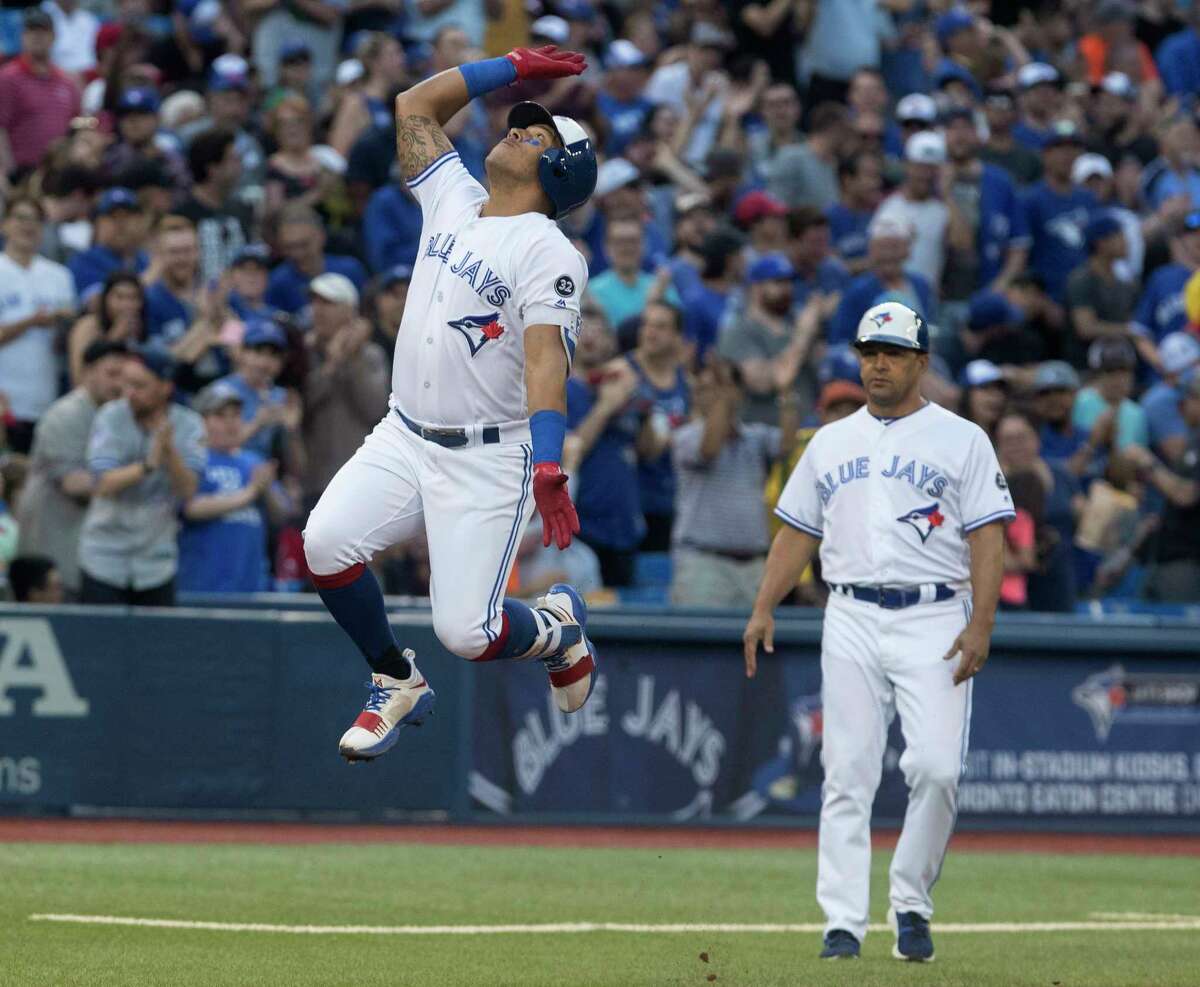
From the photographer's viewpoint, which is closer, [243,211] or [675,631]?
[675,631]

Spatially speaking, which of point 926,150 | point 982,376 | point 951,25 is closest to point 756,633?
point 982,376

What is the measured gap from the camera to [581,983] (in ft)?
25.5

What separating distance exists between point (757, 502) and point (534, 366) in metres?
6.63

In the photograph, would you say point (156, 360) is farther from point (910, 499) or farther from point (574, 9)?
point (574, 9)

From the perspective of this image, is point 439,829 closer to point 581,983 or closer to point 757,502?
point 757,502

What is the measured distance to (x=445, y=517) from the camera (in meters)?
7.78

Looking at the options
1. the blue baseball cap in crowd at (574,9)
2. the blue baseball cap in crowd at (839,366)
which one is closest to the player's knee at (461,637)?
the blue baseball cap in crowd at (839,366)

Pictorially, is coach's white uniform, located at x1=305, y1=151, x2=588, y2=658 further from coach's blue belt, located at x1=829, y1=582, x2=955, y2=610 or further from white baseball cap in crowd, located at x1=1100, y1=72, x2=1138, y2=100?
white baseball cap in crowd, located at x1=1100, y1=72, x2=1138, y2=100

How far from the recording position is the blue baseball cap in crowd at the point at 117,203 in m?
14.7

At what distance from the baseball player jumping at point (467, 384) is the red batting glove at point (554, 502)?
0.34 meters

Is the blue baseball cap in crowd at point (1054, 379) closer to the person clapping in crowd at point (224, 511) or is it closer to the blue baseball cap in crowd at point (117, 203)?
the person clapping in crowd at point (224, 511)

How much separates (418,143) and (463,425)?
1.08m

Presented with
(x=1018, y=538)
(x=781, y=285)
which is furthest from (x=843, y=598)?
(x=781, y=285)

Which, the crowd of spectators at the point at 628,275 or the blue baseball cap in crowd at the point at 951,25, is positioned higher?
the blue baseball cap in crowd at the point at 951,25
